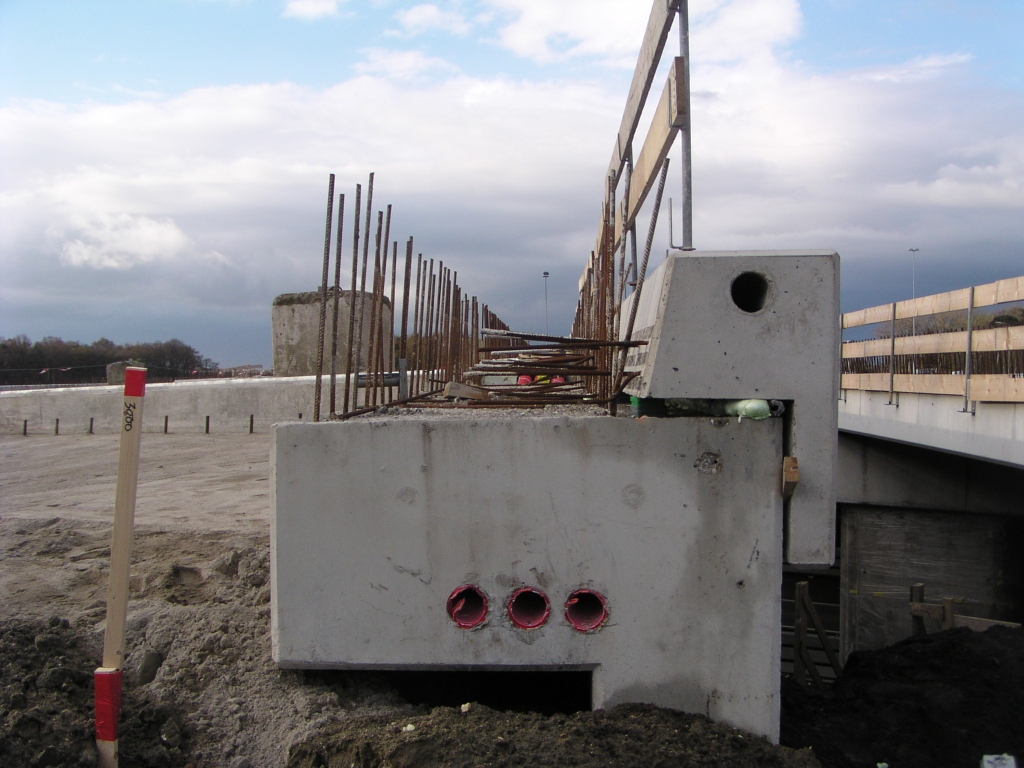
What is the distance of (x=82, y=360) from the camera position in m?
32.7

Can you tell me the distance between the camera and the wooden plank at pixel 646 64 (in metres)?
4.47

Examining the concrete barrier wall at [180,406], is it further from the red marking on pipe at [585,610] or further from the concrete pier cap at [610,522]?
the red marking on pipe at [585,610]

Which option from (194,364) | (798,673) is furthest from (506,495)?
(194,364)

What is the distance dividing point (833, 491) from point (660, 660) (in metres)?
1.04

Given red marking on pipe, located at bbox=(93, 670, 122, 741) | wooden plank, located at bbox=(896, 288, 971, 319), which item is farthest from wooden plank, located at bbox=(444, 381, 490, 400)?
wooden plank, located at bbox=(896, 288, 971, 319)

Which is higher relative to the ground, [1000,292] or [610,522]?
[1000,292]

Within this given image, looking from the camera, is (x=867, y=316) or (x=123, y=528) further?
(x=867, y=316)

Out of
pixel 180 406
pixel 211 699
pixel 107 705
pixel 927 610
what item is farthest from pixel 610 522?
pixel 180 406

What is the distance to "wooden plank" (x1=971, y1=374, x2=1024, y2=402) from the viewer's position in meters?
6.48

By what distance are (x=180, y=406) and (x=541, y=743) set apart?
1318 cm

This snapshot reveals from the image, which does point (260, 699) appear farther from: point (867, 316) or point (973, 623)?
A: point (867, 316)

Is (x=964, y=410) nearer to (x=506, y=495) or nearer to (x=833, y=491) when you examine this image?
(x=833, y=491)

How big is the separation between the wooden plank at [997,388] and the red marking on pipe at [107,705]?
6.89 metres

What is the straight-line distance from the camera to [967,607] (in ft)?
32.9
